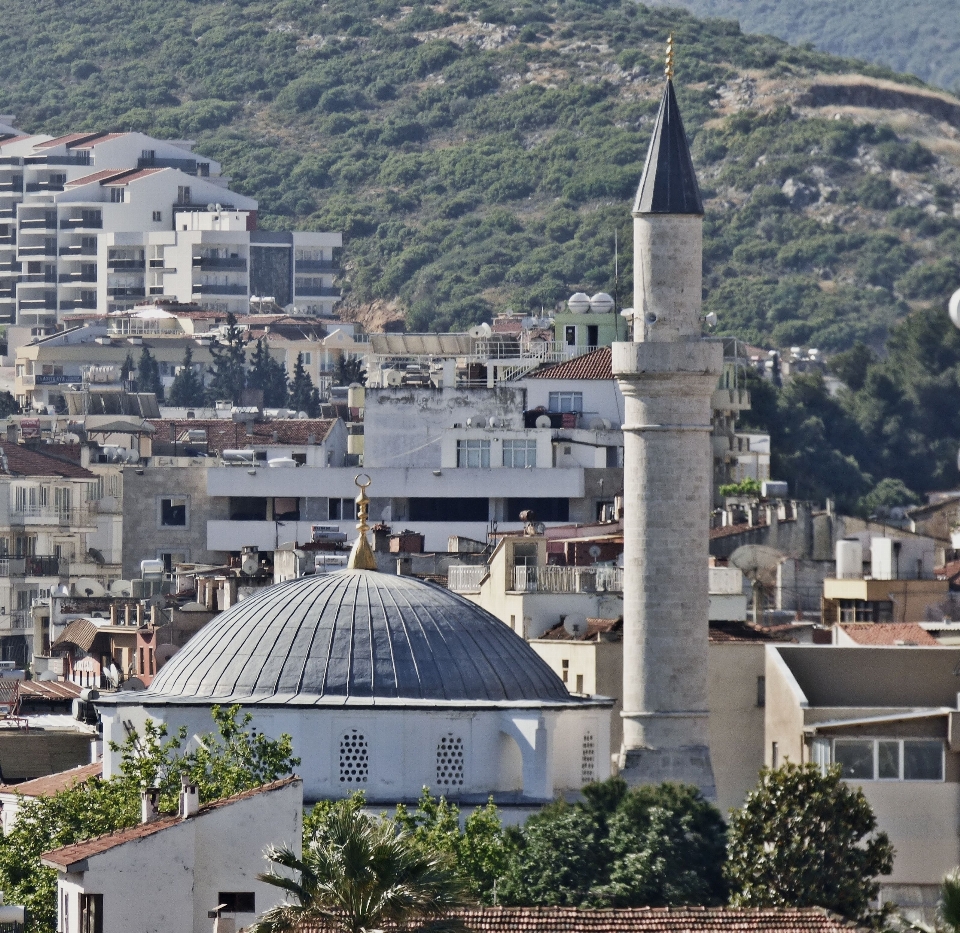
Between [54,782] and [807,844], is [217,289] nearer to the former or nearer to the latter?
[54,782]

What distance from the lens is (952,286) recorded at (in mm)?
172500

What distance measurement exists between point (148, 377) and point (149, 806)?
11002 cm

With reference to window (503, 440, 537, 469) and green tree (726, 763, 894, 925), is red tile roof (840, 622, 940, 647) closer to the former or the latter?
green tree (726, 763, 894, 925)

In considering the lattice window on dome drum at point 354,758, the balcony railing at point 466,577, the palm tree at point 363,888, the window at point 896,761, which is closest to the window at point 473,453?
the balcony railing at point 466,577

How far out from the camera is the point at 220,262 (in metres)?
180

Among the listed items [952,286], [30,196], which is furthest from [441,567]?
[30,196]

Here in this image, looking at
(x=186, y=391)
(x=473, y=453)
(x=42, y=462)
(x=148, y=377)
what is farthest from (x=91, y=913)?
(x=148, y=377)

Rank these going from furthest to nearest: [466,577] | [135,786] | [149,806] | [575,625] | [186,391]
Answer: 1. [186,391]
2. [466,577]
3. [575,625]
4. [135,786]
5. [149,806]

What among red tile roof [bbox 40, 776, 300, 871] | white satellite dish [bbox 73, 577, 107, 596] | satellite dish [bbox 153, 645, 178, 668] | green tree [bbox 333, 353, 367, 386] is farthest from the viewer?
green tree [bbox 333, 353, 367, 386]

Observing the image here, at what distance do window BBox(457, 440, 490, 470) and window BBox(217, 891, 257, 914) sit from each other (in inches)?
2139

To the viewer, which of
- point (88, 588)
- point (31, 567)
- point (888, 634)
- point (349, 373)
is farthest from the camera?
point (349, 373)

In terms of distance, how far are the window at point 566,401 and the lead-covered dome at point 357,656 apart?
40719mm

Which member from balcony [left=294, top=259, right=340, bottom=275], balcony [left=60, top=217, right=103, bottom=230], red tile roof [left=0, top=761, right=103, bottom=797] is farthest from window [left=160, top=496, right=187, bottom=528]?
balcony [left=294, top=259, right=340, bottom=275]

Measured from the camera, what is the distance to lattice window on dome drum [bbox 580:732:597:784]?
4916 cm
